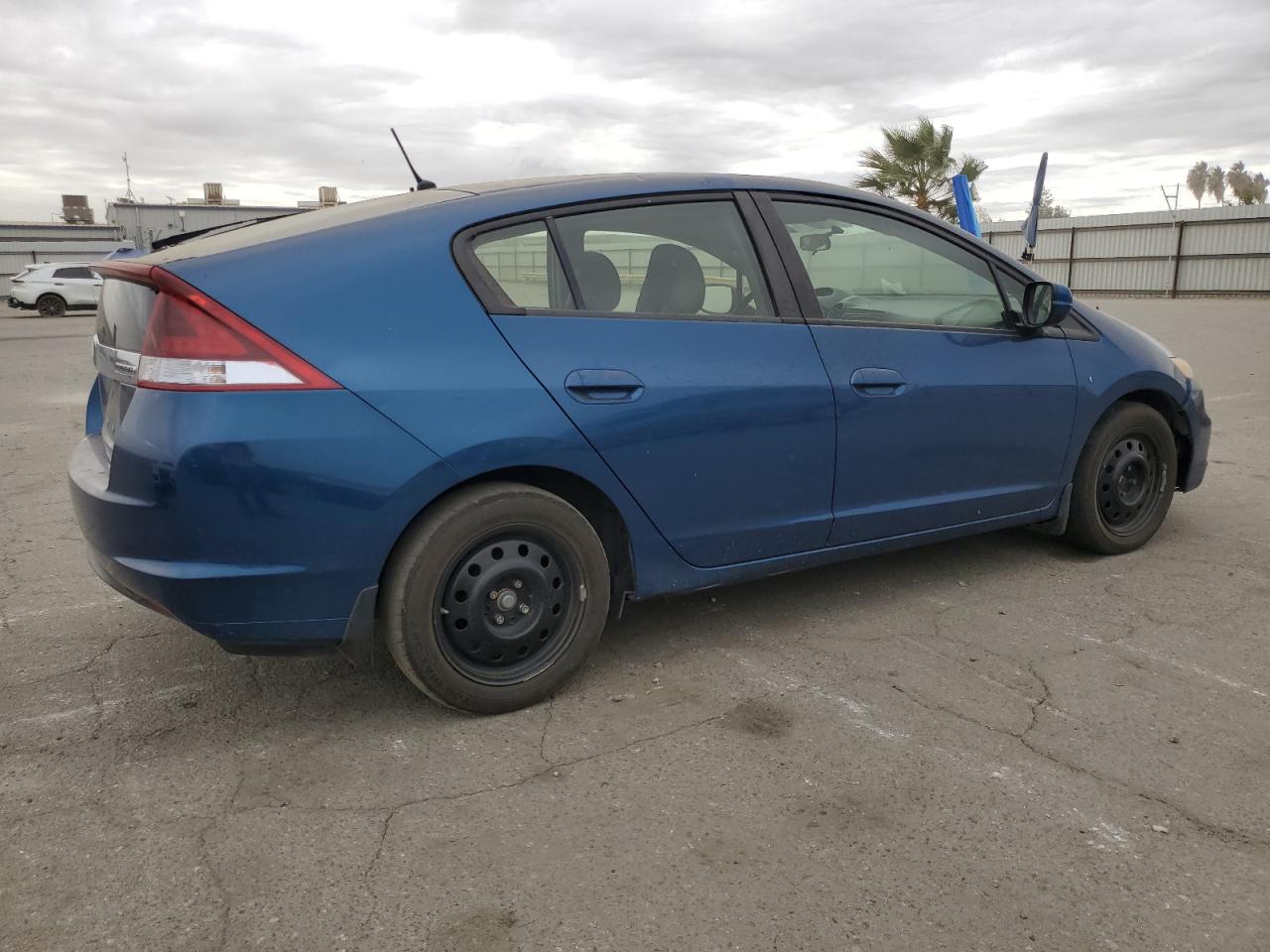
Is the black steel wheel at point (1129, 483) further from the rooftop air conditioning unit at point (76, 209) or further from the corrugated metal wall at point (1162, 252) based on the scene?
the rooftop air conditioning unit at point (76, 209)

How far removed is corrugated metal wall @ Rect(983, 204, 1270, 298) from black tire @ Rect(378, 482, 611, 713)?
30.8m

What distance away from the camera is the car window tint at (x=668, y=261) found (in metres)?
3.27

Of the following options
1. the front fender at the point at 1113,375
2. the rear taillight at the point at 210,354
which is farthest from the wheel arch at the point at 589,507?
the front fender at the point at 1113,375

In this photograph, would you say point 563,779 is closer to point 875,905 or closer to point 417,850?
point 417,850

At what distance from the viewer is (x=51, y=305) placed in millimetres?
28359

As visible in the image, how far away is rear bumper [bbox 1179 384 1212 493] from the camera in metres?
4.63

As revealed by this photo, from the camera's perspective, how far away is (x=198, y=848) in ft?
7.99

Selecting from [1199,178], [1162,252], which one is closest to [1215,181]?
[1199,178]

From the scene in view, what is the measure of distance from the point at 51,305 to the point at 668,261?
97.5ft

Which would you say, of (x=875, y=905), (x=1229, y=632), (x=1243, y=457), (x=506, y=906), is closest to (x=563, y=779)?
(x=506, y=906)

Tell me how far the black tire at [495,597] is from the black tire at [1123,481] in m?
2.30

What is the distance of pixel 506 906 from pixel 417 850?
0.31 metres

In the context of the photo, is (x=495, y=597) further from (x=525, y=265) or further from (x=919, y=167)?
(x=919, y=167)

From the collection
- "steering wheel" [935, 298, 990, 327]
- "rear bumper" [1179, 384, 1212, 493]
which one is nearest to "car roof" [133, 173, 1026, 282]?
"steering wheel" [935, 298, 990, 327]
